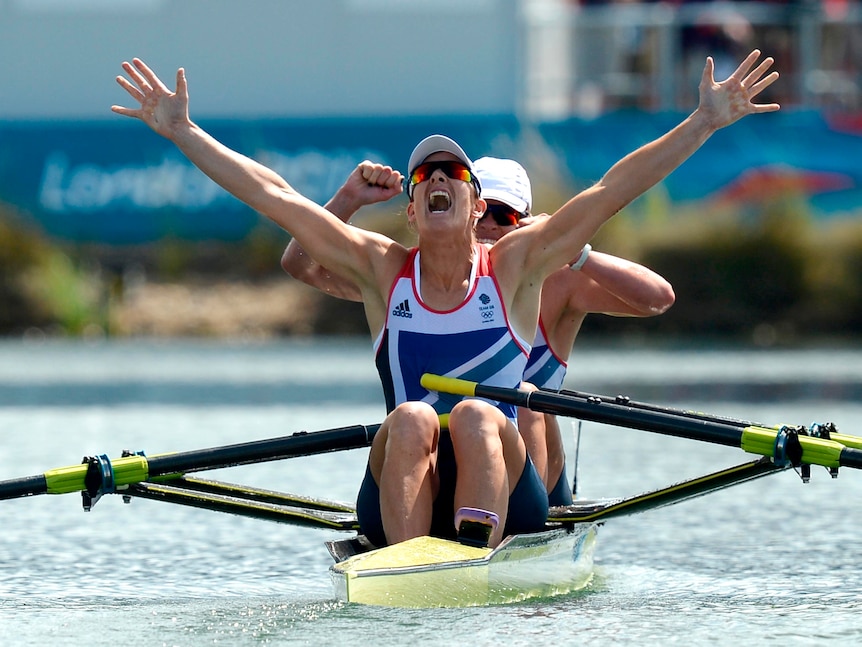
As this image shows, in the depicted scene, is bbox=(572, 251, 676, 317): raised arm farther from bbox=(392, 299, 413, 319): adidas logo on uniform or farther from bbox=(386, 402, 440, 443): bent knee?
bbox=(386, 402, 440, 443): bent knee

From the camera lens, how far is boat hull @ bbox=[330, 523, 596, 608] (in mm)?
5363

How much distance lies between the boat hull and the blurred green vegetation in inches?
477

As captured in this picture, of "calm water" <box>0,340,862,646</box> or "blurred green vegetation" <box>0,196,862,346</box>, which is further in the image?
"blurred green vegetation" <box>0,196,862,346</box>

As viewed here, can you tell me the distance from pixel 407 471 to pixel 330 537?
6.95ft

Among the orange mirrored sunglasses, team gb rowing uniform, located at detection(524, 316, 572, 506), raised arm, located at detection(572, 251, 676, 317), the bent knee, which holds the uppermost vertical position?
the orange mirrored sunglasses

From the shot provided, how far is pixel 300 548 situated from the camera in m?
7.34

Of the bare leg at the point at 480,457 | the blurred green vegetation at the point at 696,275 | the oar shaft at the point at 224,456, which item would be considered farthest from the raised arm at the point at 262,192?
the blurred green vegetation at the point at 696,275

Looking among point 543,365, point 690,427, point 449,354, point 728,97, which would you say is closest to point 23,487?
point 449,354

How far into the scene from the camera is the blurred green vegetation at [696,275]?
59.8ft

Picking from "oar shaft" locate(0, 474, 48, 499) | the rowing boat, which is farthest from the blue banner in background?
"oar shaft" locate(0, 474, 48, 499)

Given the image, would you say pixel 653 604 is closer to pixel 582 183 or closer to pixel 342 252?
pixel 342 252

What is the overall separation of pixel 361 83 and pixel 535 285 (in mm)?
16127

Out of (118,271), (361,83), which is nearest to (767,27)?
(361,83)

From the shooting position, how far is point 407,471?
5691mm
